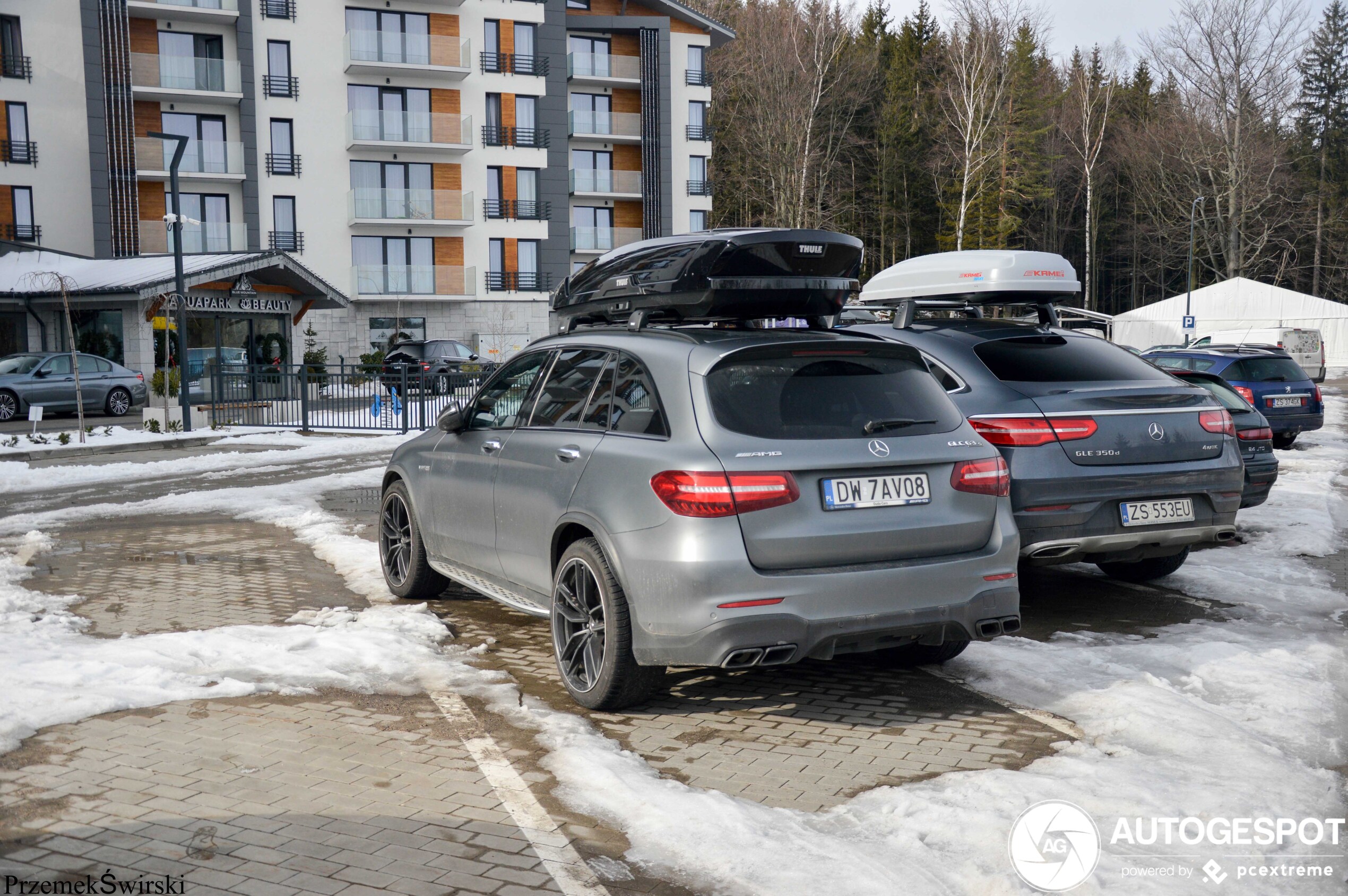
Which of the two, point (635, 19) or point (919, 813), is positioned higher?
point (635, 19)

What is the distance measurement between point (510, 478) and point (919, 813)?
280cm

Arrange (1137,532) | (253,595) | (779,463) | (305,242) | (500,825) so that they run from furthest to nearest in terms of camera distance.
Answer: (305,242)
(253,595)
(1137,532)
(779,463)
(500,825)

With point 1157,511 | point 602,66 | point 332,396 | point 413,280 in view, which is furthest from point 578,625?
point 602,66

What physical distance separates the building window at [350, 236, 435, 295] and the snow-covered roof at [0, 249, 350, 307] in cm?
1205

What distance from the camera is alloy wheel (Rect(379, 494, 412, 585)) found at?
745 centimetres

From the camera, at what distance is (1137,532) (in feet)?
21.9

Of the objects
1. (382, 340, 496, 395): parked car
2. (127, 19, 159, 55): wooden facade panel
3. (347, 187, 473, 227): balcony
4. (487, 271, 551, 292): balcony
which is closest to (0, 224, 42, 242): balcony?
(127, 19, 159, 55): wooden facade panel

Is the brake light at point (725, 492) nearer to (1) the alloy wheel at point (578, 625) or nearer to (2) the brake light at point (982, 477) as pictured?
(1) the alloy wheel at point (578, 625)

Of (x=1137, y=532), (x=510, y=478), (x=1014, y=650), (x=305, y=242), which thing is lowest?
(x=1014, y=650)

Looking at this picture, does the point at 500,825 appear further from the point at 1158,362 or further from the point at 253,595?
the point at 1158,362

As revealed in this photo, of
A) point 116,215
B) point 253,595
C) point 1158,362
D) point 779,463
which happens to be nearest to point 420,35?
point 116,215

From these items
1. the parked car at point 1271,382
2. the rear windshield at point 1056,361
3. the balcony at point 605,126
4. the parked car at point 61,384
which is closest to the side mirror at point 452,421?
the rear windshield at point 1056,361

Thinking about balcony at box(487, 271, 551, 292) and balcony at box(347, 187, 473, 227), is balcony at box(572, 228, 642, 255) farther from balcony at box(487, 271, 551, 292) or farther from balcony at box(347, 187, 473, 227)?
balcony at box(347, 187, 473, 227)

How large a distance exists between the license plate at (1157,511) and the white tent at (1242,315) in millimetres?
51012
